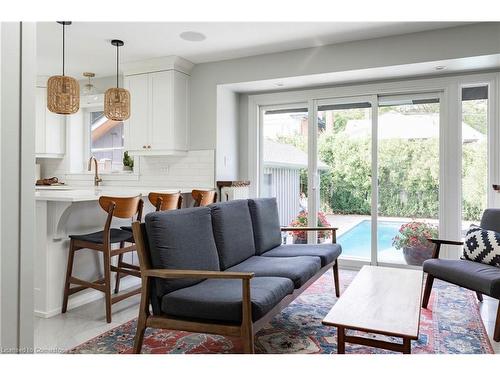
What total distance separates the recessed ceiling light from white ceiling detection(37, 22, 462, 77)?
65mm

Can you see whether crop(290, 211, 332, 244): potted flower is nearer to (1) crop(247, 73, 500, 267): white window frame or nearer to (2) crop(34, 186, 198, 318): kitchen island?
(1) crop(247, 73, 500, 267): white window frame

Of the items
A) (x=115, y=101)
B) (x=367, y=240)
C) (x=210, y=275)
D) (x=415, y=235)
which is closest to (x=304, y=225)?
(x=367, y=240)

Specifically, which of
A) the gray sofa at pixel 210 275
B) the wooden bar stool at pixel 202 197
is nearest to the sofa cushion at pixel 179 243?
the gray sofa at pixel 210 275

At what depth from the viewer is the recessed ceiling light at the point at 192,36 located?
412 centimetres

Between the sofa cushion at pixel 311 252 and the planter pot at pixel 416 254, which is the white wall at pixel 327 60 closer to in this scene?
the sofa cushion at pixel 311 252

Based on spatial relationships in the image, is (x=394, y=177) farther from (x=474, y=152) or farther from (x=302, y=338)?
(x=302, y=338)

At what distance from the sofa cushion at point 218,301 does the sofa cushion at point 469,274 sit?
146 cm

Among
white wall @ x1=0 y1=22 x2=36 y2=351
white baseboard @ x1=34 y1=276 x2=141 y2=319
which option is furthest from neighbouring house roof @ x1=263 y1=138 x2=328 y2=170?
white wall @ x1=0 y1=22 x2=36 y2=351

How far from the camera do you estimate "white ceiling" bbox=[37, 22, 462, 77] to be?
388 cm

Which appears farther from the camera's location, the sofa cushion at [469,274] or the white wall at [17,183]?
the sofa cushion at [469,274]

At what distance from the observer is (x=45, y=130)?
6004 mm

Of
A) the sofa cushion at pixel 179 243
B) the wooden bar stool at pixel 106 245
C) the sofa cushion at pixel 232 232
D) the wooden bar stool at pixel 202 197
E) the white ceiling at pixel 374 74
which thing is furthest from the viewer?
the wooden bar stool at pixel 202 197
